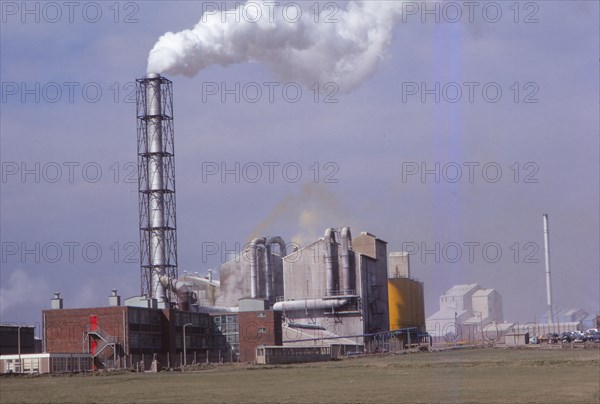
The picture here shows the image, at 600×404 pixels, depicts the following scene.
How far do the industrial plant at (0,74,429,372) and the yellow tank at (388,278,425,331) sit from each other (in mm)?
153

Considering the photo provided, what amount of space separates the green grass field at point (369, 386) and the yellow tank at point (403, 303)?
63.0 m

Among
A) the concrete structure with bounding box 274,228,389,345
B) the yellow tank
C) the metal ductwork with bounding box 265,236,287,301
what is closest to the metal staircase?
the concrete structure with bounding box 274,228,389,345

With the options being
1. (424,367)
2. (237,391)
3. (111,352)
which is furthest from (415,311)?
(237,391)

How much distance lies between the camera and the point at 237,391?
4491 cm

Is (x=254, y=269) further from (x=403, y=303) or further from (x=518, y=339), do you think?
(x=518, y=339)

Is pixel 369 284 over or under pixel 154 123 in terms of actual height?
under

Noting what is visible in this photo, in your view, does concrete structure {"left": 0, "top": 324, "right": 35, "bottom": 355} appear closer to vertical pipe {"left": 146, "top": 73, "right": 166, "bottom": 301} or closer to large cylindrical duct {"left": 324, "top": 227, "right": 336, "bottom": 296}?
vertical pipe {"left": 146, "top": 73, "right": 166, "bottom": 301}

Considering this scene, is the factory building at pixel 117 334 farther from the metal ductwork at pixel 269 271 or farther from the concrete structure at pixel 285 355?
the metal ductwork at pixel 269 271

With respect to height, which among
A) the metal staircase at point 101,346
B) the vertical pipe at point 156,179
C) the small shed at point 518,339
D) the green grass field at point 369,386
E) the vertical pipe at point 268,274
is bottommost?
the small shed at point 518,339

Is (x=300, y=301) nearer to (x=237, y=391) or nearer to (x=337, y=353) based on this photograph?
(x=337, y=353)

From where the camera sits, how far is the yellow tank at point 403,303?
12712 cm

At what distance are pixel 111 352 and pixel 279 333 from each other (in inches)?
713

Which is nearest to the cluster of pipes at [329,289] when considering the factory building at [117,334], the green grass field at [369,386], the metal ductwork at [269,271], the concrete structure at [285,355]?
the metal ductwork at [269,271]

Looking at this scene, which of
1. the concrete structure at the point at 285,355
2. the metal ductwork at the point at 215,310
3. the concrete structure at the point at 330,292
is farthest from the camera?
the concrete structure at the point at 330,292
